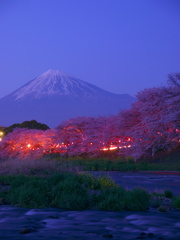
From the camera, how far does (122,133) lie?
130ft

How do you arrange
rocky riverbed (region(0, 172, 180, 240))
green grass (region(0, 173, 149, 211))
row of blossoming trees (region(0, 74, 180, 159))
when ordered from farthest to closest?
row of blossoming trees (region(0, 74, 180, 159)) < green grass (region(0, 173, 149, 211)) < rocky riverbed (region(0, 172, 180, 240))

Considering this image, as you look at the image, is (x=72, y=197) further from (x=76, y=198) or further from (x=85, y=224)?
(x=85, y=224)

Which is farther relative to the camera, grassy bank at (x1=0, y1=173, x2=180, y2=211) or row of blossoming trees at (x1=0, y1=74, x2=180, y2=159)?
row of blossoming trees at (x1=0, y1=74, x2=180, y2=159)

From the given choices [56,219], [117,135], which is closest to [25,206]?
[56,219]

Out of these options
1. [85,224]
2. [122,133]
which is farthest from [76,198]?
[122,133]

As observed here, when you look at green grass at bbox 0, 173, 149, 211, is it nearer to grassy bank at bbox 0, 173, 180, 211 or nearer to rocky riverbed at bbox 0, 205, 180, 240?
grassy bank at bbox 0, 173, 180, 211

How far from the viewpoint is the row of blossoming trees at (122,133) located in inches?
1298

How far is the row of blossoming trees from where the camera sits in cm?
3297

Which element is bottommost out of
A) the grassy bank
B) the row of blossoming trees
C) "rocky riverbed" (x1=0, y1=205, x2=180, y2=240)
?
"rocky riverbed" (x1=0, y1=205, x2=180, y2=240)

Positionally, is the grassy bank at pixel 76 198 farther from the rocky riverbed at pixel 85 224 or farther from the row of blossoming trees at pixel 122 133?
the row of blossoming trees at pixel 122 133

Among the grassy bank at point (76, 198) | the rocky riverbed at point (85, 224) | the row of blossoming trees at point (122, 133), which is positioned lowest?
the rocky riverbed at point (85, 224)

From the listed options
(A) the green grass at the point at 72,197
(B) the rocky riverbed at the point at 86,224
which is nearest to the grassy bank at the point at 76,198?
(A) the green grass at the point at 72,197

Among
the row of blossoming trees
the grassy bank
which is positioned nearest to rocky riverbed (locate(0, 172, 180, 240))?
the grassy bank

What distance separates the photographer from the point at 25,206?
10375mm
